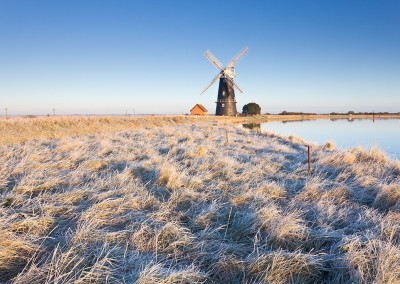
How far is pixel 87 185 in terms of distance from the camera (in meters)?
5.13

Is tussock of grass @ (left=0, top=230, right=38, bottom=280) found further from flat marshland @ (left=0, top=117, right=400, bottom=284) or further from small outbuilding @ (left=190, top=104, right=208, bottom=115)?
small outbuilding @ (left=190, top=104, right=208, bottom=115)

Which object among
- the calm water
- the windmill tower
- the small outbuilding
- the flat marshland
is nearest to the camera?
the flat marshland

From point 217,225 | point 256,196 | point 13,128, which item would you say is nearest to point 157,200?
point 217,225

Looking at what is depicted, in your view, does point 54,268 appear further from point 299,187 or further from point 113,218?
point 299,187

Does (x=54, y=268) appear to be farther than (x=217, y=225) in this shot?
No

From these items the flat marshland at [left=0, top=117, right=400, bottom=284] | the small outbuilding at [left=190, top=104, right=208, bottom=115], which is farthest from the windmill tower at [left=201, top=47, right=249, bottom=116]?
the flat marshland at [left=0, top=117, right=400, bottom=284]

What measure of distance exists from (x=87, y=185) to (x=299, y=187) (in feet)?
13.7

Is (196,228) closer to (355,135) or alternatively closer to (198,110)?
(355,135)

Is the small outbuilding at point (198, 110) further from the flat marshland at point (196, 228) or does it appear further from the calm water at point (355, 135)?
the flat marshland at point (196, 228)

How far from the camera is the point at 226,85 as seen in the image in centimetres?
4869

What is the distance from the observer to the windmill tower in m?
48.6

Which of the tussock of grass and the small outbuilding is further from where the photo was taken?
the small outbuilding

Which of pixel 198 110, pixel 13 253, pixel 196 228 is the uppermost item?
pixel 198 110

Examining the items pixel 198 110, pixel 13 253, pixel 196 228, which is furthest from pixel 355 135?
pixel 198 110
